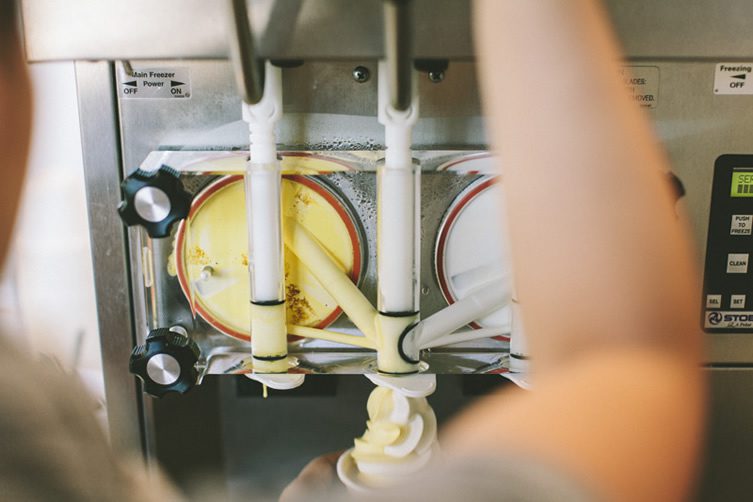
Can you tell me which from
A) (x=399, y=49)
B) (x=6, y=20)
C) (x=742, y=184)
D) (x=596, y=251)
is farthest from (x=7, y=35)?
(x=742, y=184)

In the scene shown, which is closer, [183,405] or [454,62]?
[454,62]

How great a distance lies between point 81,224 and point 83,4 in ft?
0.65

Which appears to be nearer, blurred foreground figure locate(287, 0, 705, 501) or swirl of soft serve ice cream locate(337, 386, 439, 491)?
blurred foreground figure locate(287, 0, 705, 501)

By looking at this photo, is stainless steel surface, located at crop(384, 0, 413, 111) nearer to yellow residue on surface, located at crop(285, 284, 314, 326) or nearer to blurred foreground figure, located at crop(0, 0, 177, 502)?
yellow residue on surface, located at crop(285, 284, 314, 326)

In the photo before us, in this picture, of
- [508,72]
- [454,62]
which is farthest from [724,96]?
[508,72]

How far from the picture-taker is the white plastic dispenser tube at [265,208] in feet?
2.02

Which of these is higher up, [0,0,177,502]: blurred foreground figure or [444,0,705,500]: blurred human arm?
[444,0,705,500]: blurred human arm

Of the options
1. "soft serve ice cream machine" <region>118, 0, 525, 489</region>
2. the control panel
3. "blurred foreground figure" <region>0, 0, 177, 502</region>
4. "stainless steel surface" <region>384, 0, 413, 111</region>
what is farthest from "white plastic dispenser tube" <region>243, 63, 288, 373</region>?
the control panel

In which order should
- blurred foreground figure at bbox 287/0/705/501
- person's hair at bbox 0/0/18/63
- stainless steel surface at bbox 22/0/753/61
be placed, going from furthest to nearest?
stainless steel surface at bbox 22/0/753/61 < person's hair at bbox 0/0/18/63 < blurred foreground figure at bbox 287/0/705/501

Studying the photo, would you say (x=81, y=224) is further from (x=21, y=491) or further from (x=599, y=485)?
(x=599, y=485)

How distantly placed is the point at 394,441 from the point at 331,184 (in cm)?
25

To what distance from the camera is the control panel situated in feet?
2.21

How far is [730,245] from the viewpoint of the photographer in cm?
68

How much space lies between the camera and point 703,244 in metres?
0.68
